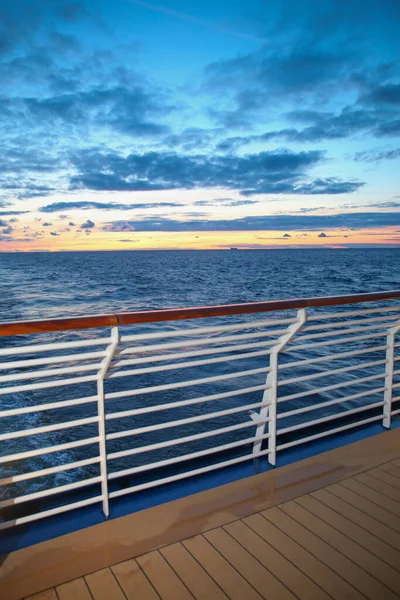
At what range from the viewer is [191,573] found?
1422mm

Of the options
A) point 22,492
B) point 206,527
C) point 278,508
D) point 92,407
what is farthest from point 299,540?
point 92,407

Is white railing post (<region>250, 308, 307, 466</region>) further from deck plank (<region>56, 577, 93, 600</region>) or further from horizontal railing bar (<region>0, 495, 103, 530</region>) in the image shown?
deck plank (<region>56, 577, 93, 600</region>)

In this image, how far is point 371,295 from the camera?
2289 mm

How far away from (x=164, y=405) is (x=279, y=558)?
0.76 meters

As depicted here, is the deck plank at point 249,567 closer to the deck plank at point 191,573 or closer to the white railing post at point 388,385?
the deck plank at point 191,573

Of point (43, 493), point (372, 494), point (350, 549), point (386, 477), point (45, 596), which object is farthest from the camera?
point (386, 477)

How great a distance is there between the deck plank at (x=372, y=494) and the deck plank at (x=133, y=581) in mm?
1089

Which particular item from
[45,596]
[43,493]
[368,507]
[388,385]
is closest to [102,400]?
[43,493]

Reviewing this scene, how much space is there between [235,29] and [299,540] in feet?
24.7

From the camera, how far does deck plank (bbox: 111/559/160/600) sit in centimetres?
133

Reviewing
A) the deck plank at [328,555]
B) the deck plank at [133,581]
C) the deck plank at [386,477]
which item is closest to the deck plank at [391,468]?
the deck plank at [386,477]

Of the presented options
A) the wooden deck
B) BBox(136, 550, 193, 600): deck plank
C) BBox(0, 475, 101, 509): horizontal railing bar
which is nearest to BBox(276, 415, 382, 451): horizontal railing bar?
the wooden deck

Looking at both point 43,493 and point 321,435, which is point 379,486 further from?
point 43,493

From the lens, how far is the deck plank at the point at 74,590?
1328mm
